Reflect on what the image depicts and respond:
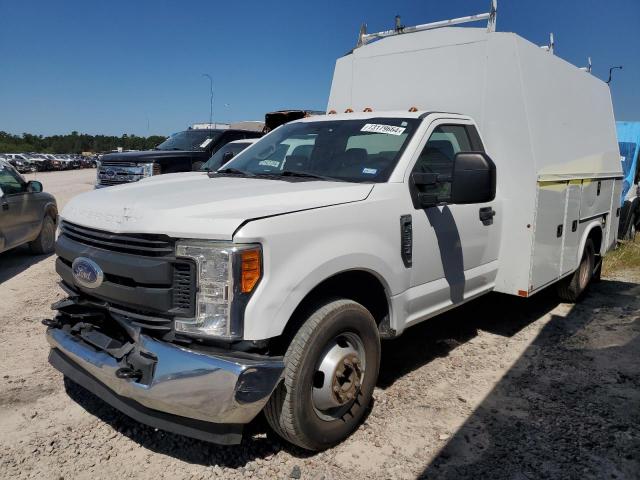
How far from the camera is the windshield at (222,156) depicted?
852 cm

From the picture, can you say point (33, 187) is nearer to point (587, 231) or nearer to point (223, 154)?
point (223, 154)

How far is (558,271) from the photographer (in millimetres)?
5160

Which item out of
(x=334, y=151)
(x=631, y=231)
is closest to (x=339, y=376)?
(x=334, y=151)

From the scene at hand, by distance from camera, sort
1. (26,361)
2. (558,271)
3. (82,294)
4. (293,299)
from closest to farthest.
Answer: (293,299) < (82,294) < (26,361) < (558,271)

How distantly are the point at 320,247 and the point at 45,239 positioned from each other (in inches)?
280

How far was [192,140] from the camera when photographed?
1143cm

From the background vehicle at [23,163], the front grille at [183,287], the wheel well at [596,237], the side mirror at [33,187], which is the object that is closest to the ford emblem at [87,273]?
the front grille at [183,287]

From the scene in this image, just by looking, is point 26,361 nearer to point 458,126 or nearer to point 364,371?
point 364,371

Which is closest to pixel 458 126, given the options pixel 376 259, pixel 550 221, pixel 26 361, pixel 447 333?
pixel 550 221

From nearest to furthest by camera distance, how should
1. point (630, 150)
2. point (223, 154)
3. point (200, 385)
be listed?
point (200, 385) → point (223, 154) → point (630, 150)

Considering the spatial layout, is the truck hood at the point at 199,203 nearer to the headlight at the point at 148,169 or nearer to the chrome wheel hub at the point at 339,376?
the chrome wheel hub at the point at 339,376

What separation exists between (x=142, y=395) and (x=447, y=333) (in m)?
3.37

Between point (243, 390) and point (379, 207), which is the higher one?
point (379, 207)

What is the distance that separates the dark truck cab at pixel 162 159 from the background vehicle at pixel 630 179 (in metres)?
8.38
